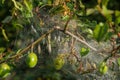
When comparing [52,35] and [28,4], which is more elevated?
[28,4]

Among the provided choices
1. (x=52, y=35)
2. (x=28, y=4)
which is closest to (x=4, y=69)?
(x=28, y=4)

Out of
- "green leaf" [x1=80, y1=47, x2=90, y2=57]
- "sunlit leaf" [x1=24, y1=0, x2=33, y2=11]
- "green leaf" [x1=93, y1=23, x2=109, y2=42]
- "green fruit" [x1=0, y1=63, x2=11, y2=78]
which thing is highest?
"sunlit leaf" [x1=24, y1=0, x2=33, y2=11]

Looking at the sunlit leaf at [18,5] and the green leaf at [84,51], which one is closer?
the green leaf at [84,51]

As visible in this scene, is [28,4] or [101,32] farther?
[28,4]

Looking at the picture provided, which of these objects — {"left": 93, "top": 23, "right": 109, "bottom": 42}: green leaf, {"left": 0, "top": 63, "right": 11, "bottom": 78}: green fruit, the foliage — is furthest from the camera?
the foliage

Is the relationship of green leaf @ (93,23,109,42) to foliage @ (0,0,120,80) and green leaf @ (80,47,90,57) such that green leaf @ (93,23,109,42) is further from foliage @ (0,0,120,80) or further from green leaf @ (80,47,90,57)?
green leaf @ (80,47,90,57)

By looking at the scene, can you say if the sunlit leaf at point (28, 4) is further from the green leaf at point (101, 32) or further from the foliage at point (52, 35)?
the green leaf at point (101, 32)

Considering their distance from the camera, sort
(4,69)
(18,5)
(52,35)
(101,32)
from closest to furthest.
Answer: (101,32), (4,69), (18,5), (52,35)

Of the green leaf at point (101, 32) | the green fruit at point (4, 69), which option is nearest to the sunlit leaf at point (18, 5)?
the green fruit at point (4, 69)

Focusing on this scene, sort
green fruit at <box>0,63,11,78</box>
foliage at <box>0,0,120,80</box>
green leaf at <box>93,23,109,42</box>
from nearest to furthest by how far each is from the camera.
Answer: green leaf at <box>93,23,109,42</box> < green fruit at <box>0,63,11,78</box> < foliage at <box>0,0,120,80</box>

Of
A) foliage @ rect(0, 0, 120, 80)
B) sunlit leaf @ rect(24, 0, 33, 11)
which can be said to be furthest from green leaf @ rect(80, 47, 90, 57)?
sunlit leaf @ rect(24, 0, 33, 11)

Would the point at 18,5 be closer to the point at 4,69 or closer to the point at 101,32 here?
the point at 4,69

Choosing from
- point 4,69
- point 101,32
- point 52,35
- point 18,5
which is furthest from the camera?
point 52,35
